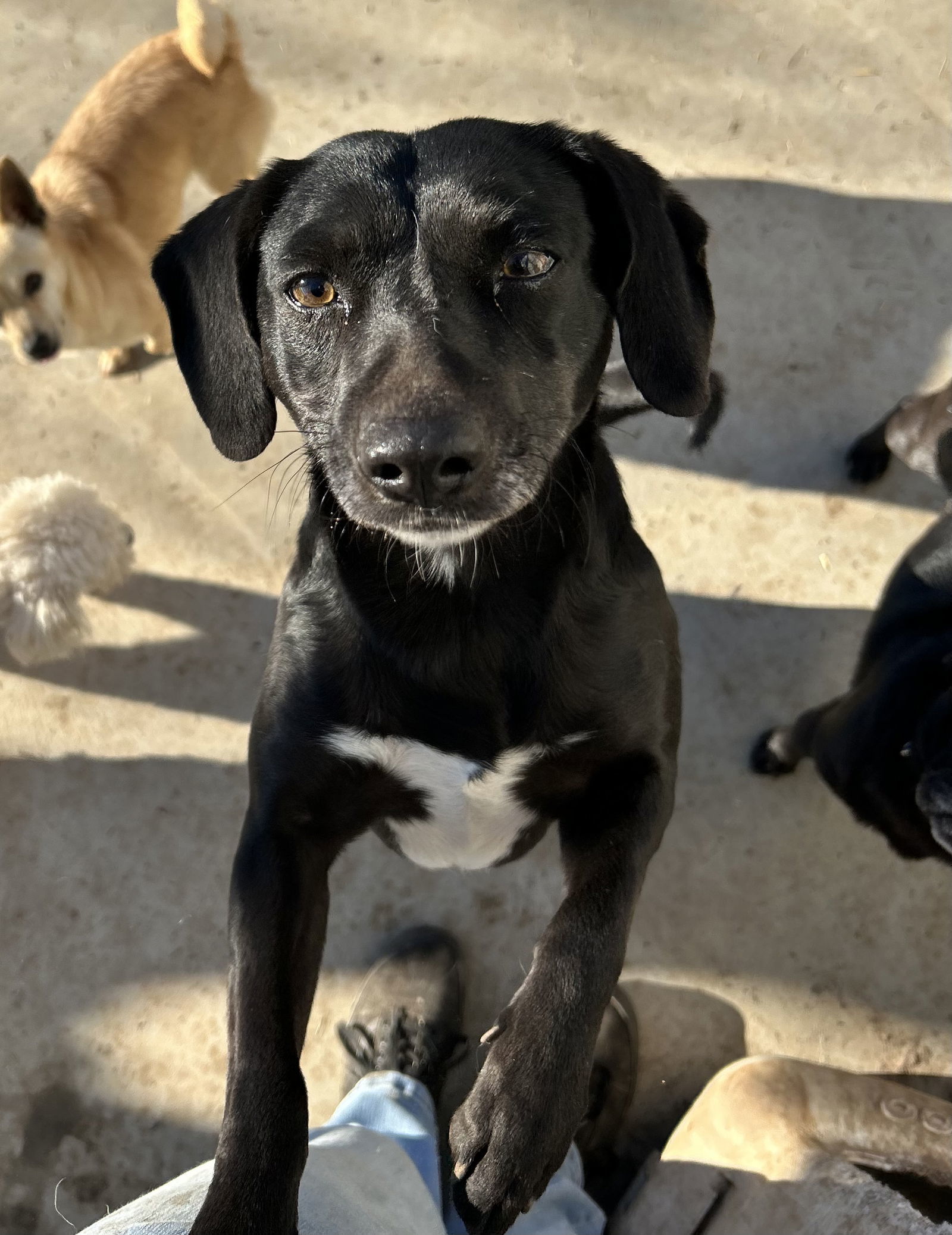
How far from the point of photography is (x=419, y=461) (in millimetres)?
1301

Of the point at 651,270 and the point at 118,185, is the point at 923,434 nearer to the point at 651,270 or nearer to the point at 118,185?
the point at 651,270

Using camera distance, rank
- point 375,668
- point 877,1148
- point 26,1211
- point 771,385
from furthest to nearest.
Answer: point 771,385, point 26,1211, point 877,1148, point 375,668

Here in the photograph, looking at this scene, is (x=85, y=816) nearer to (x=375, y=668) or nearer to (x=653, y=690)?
(x=375, y=668)

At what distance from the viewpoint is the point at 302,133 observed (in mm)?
3229

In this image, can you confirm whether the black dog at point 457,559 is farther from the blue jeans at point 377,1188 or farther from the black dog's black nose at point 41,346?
the black dog's black nose at point 41,346

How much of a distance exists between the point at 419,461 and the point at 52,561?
1.66 meters

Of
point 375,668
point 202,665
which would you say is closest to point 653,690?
point 375,668

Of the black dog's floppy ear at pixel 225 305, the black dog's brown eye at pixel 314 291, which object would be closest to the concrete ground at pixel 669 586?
the black dog's floppy ear at pixel 225 305

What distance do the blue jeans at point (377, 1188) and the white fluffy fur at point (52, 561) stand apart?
139cm

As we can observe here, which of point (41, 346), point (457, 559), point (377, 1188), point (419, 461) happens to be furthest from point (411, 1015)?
point (41, 346)

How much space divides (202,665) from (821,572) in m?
1.87

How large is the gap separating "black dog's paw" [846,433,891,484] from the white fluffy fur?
218cm

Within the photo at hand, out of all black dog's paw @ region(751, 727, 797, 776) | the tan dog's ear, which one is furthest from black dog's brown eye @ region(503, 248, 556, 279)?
the tan dog's ear

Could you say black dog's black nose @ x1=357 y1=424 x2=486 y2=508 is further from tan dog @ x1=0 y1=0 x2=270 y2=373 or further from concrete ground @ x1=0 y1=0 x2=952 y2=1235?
tan dog @ x1=0 y1=0 x2=270 y2=373
